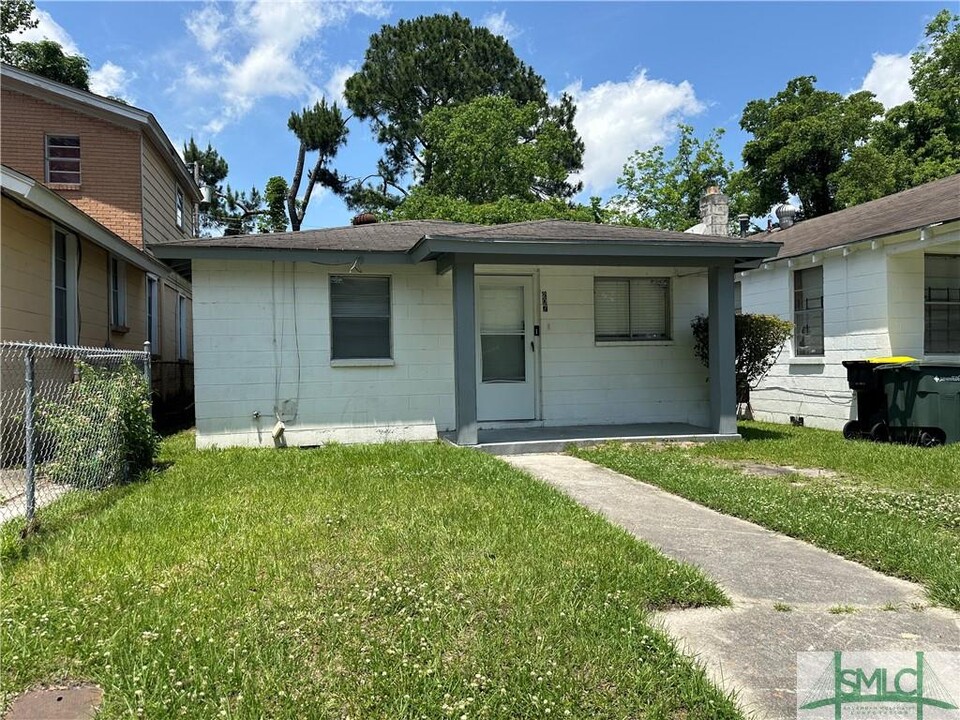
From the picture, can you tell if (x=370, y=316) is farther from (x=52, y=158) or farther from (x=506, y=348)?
(x=52, y=158)

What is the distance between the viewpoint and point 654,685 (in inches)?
89.4

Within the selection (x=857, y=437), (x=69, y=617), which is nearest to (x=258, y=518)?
(x=69, y=617)

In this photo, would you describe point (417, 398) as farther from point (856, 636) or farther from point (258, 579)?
point (856, 636)

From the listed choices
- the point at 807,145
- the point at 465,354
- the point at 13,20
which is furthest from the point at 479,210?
the point at 13,20

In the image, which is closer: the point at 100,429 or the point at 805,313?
the point at 100,429

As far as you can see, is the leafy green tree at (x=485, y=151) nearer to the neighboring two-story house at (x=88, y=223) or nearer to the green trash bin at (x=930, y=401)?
the neighboring two-story house at (x=88, y=223)

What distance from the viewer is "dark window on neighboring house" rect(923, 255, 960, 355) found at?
9.60 meters

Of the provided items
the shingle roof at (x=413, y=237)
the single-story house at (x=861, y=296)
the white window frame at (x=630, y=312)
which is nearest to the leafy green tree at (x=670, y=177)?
the single-story house at (x=861, y=296)

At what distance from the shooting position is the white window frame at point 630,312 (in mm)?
9469

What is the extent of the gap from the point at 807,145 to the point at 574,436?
22792mm

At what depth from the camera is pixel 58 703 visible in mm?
2203

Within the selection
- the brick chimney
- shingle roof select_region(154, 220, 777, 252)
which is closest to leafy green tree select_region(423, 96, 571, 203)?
the brick chimney

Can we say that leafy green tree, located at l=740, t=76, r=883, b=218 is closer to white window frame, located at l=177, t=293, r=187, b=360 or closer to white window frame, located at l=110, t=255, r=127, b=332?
white window frame, located at l=177, t=293, r=187, b=360

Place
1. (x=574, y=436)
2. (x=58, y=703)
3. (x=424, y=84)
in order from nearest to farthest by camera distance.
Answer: (x=58, y=703)
(x=574, y=436)
(x=424, y=84)
